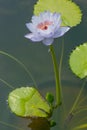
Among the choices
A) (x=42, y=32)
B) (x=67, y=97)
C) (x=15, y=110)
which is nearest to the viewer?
(x=42, y=32)

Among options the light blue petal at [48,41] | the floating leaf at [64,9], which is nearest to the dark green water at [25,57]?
the floating leaf at [64,9]

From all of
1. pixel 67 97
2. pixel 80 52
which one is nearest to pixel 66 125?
pixel 67 97

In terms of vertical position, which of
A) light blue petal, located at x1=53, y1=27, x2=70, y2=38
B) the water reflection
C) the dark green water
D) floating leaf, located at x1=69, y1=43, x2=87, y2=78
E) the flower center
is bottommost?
the water reflection

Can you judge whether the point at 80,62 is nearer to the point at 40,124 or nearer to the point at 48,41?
the point at 48,41

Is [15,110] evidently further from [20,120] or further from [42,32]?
[42,32]

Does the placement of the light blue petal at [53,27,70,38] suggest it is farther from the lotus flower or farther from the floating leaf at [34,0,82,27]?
the floating leaf at [34,0,82,27]

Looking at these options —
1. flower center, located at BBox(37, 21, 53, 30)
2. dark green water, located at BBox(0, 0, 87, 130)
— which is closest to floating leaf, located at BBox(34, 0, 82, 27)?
dark green water, located at BBox(0, 0, 87, 130)

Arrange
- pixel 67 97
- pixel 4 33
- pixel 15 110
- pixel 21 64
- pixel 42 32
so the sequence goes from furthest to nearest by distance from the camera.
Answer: pixel 4 33, pixel 21 64, pixel 67 97, pixel 15 110, pixel 42 32
